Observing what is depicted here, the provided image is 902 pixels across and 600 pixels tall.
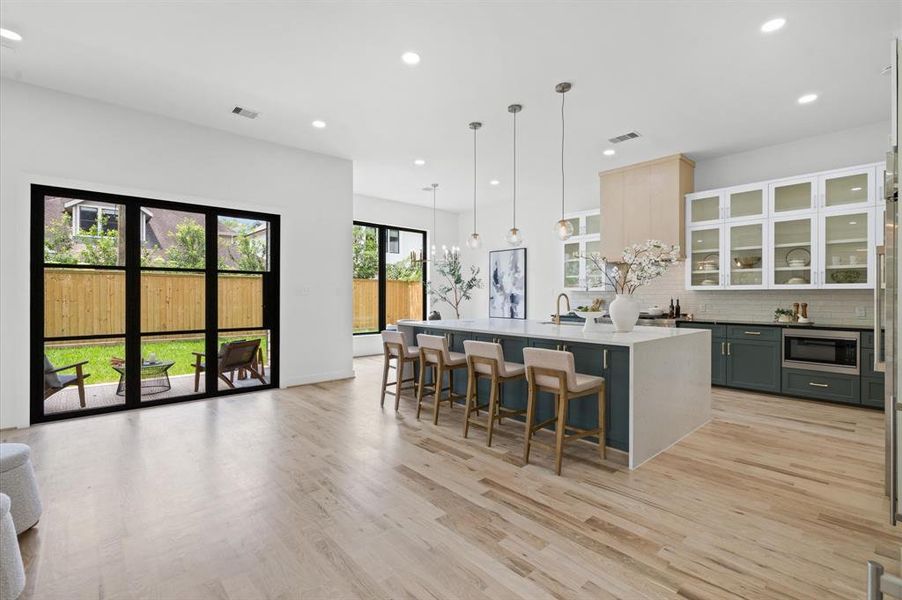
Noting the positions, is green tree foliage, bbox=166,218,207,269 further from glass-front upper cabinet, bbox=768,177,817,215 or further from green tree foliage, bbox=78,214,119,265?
glass-front upper cabinet, bbox=768,177,817,215

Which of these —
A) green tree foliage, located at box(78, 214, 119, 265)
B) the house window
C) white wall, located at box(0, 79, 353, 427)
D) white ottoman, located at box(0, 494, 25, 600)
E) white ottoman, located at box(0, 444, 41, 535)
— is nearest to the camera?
white ottoman, located at box(0, 494, 25, 600)

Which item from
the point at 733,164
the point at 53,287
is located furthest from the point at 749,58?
the point at 53,287

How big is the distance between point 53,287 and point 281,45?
3.22m

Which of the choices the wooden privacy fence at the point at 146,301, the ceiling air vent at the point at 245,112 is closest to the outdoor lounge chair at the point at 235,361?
the wooden privacy fence at the point at 146,301

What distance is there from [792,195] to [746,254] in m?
0.81

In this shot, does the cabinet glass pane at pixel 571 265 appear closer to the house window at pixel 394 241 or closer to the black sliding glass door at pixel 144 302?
the house window at pixel 394 241

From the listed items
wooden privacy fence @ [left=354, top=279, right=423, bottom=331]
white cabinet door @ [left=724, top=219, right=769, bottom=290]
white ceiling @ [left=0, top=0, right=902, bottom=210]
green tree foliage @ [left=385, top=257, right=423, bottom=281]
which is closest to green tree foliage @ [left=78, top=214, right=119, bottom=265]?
white ceiling @ [left=0, top=0, right=902, bottom=210]

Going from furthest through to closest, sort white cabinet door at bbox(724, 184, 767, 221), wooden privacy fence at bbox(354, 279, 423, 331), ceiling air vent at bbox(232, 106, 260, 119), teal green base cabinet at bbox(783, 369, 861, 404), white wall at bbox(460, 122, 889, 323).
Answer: wooden privacy fence at bbox(354, 279, 423, 331)
white cabinet door at bbox(724, 184, 767, 221)
white wall at bbox(460, 122, 889, 323)
teal green base cabinet at bbox(783, 369, 861, 404)
ceiling air vent at bbox(232, 106, 260, 119)

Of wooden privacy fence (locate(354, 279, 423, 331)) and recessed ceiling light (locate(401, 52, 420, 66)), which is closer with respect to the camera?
recessed ceiling light (locate(401, 52, 420, 66))

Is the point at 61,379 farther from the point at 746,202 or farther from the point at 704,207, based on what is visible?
the point at 746,202

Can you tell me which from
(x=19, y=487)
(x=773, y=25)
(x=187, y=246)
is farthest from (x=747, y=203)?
(x=19, y=487)

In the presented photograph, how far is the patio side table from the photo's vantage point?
14.7 feet

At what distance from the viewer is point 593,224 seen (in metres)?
7.06

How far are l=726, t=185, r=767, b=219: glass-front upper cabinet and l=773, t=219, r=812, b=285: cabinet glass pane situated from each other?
279mm
